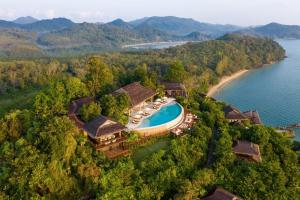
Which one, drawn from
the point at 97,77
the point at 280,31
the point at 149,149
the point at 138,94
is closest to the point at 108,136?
the point at 149,149

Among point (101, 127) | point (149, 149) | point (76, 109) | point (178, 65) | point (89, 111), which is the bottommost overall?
point (149, 149)

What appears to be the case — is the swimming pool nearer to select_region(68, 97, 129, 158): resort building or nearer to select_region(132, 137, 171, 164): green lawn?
select_region(132, 137, 171, 164): green lawn

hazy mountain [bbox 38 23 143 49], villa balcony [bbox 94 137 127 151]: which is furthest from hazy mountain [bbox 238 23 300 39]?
villa balcony [bbox 94 137 127 151]

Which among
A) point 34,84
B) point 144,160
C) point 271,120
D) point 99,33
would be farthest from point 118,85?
point 99,33

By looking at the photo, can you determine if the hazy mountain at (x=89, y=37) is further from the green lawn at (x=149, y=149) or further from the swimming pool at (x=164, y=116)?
the green lawn at (x=149, y=149)

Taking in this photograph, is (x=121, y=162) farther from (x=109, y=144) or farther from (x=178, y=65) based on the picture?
(x=178, y=65)

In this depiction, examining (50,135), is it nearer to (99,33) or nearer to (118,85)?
(118,85)

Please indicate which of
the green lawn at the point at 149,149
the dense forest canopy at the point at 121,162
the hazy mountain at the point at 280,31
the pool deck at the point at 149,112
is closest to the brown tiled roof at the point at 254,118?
the dense forest canopy at the point at 121,162
